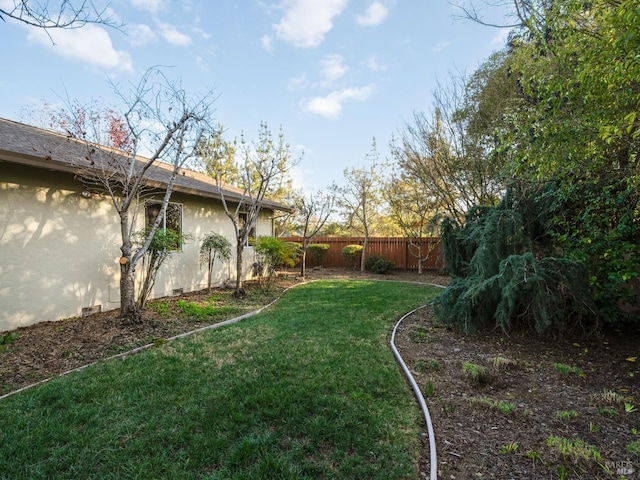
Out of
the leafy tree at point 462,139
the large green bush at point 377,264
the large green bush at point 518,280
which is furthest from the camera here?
the large green bush at point 377,264

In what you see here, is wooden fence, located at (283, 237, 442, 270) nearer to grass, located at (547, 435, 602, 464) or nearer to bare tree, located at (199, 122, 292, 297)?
bare tree, located at (199, 122, 292, 297)

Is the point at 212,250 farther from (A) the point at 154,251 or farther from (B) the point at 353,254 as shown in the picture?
(B) the point at 353,254

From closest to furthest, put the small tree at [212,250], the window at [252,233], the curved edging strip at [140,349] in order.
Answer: the curved edging strip at [140,349]
the small tree at [212,250]
the window at [252,233]

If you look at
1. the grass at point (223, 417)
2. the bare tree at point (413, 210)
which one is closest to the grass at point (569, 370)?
the grass at point (223, 417)

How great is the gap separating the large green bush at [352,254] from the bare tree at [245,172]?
4.40m

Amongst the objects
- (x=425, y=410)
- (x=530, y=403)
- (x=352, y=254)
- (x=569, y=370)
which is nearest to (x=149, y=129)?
(x=425, y=410)

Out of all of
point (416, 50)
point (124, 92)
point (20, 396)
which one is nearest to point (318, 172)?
point (416, 50)

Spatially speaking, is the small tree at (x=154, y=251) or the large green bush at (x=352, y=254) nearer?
the small tree at (x=154, y=251)

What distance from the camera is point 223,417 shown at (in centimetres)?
242

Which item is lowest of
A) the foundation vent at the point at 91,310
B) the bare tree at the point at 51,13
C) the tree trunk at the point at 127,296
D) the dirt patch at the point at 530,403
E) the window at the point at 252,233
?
the dirt patch at the point at 530,403

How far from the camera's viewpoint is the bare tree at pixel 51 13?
2311 millimetres

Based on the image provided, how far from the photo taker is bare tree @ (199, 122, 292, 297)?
7.69m

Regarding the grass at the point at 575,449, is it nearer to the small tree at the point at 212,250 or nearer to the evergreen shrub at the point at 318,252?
the small tree at the point at 212,250

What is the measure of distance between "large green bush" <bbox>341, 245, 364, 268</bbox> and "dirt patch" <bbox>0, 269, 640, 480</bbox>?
8681 mm
